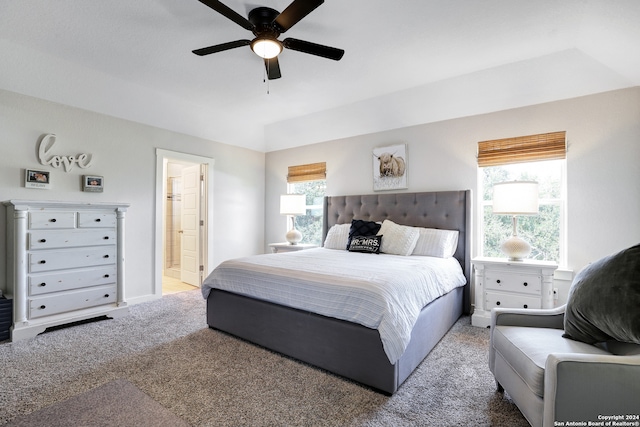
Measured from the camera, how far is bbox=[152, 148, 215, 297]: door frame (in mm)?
3979

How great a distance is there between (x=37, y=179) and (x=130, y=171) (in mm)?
899

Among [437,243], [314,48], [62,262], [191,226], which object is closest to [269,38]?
[314,48]

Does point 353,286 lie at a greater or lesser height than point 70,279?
greater

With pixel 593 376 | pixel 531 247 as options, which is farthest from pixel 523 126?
pixel 593 376

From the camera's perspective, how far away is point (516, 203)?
2854 mm

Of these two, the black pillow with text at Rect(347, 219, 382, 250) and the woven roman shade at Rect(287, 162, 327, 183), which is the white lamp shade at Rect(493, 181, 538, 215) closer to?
the black pillow with text at Rect(347, 219, 382, 250)

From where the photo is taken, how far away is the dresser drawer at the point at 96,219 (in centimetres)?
305

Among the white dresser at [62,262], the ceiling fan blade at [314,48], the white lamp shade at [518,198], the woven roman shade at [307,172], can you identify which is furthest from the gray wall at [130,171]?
the white lamp shade at [518,198]

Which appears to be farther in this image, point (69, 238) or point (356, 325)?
point (69, 238)

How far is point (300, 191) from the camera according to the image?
5.24 meters

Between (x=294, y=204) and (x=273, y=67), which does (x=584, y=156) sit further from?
(x=294, y=204)

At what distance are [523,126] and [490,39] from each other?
1098 millimetres

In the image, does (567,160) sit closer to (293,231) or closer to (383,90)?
(383,90)

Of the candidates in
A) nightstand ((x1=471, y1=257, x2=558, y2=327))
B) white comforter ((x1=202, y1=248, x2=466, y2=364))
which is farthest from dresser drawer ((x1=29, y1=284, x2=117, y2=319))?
nightstand ((x1=471, y1=257, x2=558, y2=327))
